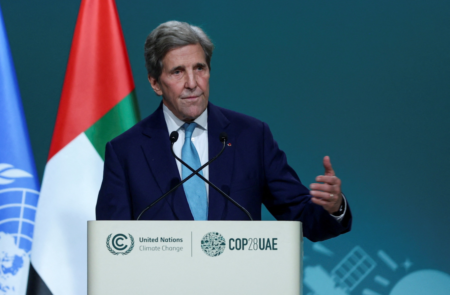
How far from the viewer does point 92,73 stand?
8.58 ft

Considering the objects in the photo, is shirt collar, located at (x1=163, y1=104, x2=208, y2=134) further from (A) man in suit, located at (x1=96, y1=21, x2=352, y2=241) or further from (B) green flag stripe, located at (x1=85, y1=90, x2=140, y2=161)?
(B) green flag stripe, located at (x1=85, y1=90, x2=140, y2=161)

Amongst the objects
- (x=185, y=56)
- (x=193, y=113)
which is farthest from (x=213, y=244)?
(x=185, y=56)

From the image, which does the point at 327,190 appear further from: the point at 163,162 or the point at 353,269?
the point at 353,269

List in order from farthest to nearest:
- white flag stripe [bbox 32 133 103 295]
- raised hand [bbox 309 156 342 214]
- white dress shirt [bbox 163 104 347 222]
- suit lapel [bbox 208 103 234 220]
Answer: white flag stripe [bbox 32 133 103 295] → white dress shirt [bbox 163 104 347 222] → suit lapel [bbox 208 103 234 220] → raised hand [bbox 309 156 342 214]

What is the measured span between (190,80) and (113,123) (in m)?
1.03

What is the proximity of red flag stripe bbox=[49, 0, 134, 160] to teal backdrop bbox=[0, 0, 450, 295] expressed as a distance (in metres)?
0.18

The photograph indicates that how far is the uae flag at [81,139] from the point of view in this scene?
2475 mm

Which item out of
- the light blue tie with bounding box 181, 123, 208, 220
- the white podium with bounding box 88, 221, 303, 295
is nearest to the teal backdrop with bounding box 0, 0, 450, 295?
the light blue tie with bounding box 181, 123, 208, 220

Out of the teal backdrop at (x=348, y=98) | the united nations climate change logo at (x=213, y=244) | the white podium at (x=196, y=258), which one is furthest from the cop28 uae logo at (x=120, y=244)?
the teal backdrop at (x=348, y=98)

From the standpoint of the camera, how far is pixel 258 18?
278cm

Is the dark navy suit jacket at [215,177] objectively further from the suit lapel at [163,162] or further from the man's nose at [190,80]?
the man's nose at [190,80]

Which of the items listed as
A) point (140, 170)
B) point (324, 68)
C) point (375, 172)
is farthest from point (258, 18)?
point (140, 170)

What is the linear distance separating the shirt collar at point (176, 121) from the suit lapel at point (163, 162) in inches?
0.8

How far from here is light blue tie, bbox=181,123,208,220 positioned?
62.6 inches
